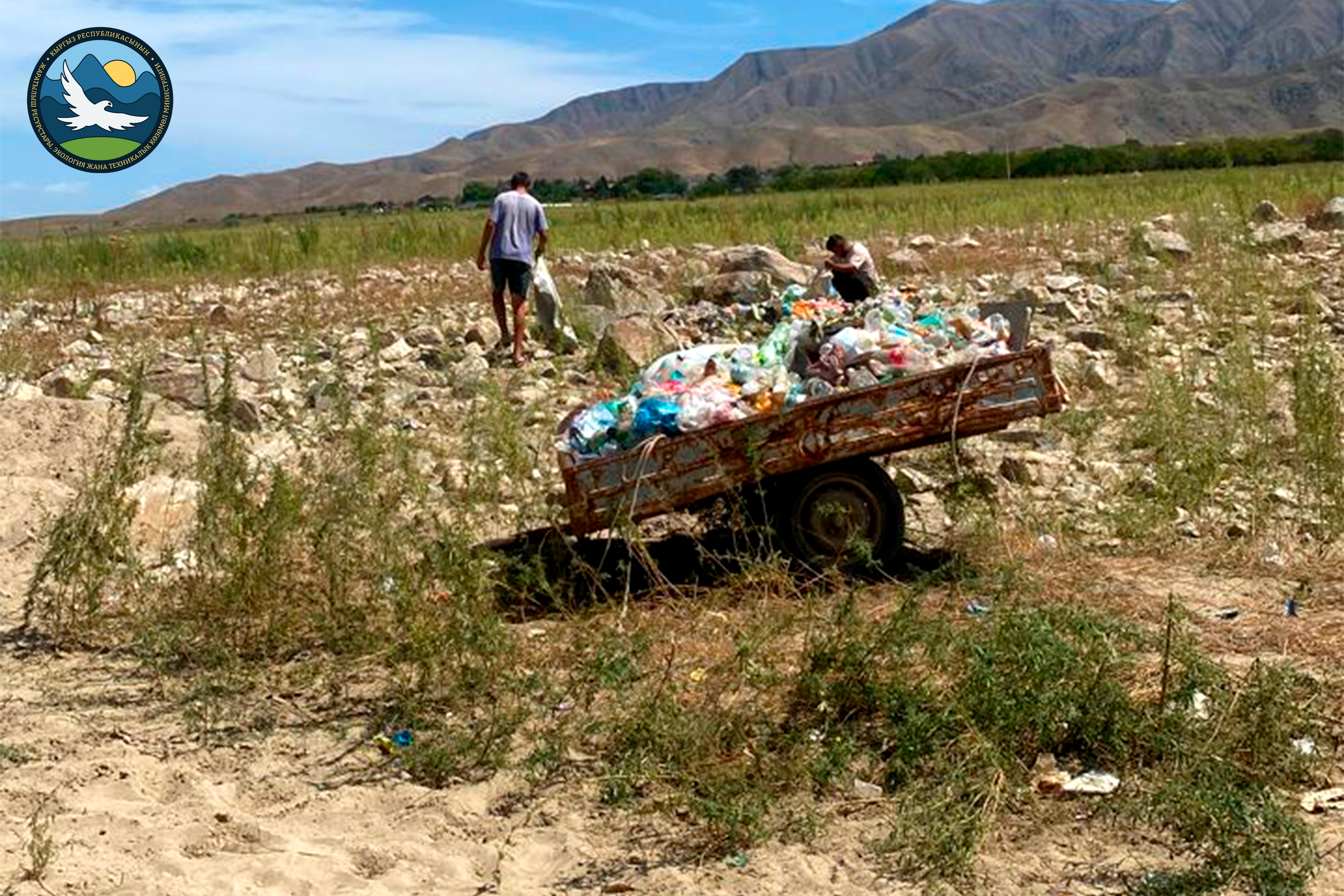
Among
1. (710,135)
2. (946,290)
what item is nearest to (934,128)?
(710,135)

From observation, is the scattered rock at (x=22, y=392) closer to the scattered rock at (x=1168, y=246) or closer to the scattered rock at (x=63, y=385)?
the scattered rock at (x=63, y=385)

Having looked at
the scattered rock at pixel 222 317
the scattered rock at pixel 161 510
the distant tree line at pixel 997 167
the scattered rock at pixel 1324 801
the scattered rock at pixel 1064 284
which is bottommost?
the scattered rock at pixel 1324 801

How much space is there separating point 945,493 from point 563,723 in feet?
8.41

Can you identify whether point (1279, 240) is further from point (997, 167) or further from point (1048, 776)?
point (997, 167)

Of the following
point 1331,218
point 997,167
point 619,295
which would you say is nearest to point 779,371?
point 619,295

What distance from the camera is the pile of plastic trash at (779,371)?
6121 mm

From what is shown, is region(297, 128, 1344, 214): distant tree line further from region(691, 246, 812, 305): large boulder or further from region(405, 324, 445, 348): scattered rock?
region(405, 324, 445, 348): scattered rock

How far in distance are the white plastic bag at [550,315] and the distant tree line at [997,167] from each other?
2837 cm

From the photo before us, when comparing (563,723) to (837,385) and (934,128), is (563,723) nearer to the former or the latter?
(837,385)

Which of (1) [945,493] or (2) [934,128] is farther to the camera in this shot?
(2) [934,128]

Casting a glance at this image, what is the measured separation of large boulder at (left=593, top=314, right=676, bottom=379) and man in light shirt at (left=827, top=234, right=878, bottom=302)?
1236 mm

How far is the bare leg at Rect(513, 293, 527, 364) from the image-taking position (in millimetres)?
11055

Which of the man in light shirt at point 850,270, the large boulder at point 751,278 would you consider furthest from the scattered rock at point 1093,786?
the large boulder at point 751,278

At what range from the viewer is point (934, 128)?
164625mm
